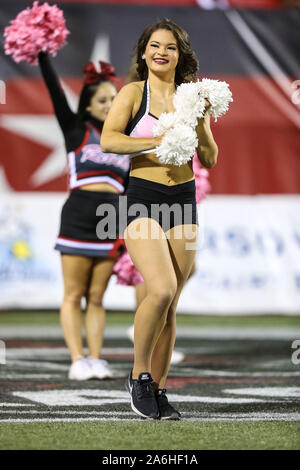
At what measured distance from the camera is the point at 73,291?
6.31 meters

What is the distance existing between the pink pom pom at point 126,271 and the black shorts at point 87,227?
0.61m

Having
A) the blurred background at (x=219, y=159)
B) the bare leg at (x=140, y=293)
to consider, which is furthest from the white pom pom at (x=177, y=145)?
the blurred background at (x=219, y=159)

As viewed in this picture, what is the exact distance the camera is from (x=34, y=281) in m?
10.6

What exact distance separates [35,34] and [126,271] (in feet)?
5.99

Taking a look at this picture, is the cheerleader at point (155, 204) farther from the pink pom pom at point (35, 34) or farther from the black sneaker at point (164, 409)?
the pink pom pom at point (35, 34)

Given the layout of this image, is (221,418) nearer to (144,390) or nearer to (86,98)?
(144,390)

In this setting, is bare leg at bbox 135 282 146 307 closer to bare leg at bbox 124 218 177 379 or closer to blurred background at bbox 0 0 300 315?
bare leg at bbox 124 218 177 379

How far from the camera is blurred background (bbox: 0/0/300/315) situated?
1067 centimetres

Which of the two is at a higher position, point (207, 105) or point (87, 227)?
point (207, 105)

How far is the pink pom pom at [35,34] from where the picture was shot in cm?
611
